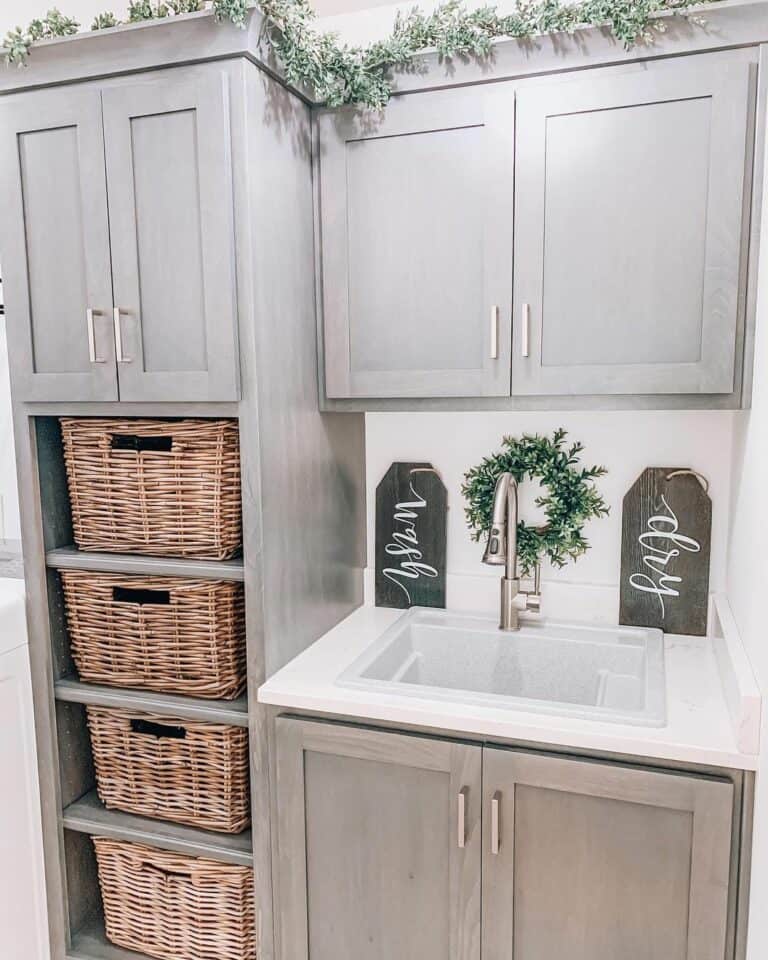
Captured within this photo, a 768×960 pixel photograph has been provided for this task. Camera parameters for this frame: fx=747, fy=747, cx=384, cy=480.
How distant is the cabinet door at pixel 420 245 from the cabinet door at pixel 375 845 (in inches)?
31.3

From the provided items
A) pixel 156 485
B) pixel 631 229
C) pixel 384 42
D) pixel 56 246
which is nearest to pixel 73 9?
pixel 56 246

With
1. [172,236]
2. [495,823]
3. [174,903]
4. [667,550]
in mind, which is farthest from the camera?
[667,550]

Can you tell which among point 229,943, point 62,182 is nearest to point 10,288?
point 62,182

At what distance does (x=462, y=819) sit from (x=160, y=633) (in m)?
0.77

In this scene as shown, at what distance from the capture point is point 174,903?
1772mm

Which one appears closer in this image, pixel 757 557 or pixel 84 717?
pixel 757 557

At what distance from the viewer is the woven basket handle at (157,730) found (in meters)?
1.75

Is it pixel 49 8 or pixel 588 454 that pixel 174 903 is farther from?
pixel 49 8

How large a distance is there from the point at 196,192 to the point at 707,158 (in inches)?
40.5

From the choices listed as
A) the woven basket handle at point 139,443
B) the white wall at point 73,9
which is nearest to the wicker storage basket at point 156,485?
the woven basket handle at point 139,443

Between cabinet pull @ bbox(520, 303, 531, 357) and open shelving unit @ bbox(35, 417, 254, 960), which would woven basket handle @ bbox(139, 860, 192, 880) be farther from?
cabinet pull @ bbox(520, 303, 531, 357)

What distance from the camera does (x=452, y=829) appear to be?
4.87 ft

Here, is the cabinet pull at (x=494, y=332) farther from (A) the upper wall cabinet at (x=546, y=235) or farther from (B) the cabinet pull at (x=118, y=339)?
(B) the cabinet pull at (x=118, y=339)

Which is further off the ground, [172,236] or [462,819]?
[172,236]
